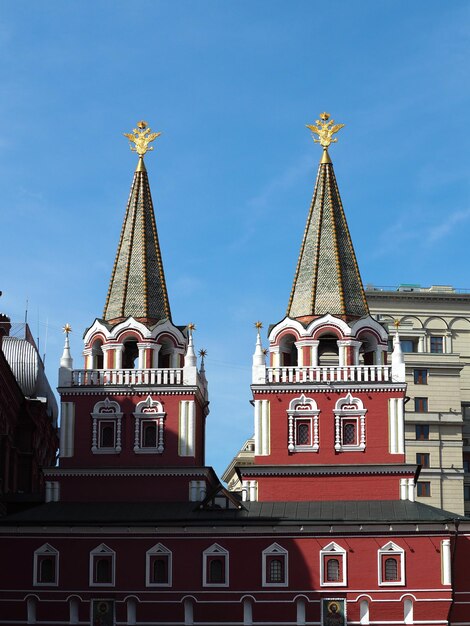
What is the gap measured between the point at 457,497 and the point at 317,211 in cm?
2780

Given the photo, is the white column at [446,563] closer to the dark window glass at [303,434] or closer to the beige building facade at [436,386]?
the dark window glass at [303,434]

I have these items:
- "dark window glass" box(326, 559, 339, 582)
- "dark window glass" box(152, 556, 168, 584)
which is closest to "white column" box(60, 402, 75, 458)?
"dark window glass" box(152, 556, 168, 584)

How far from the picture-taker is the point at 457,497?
94500 millimetres

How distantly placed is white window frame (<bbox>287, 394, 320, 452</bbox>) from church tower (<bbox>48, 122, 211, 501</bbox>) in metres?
3.97

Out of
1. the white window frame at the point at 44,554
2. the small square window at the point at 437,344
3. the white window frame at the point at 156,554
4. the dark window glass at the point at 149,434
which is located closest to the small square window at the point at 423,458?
the small square window at the point at 437,344

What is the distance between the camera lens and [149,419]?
→ 228 feet

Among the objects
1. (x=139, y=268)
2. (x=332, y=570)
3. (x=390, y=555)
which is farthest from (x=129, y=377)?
(x=390, y=555)

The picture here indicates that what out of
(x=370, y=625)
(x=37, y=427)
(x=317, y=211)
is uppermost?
(x=317, y=211)

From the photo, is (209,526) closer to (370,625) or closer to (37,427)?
(370,625)

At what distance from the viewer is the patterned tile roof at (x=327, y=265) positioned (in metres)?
70.9

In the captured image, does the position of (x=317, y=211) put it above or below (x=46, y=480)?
above

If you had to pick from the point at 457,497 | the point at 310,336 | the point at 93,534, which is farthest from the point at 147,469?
the point at 457,497

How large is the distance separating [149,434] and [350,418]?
350 inches

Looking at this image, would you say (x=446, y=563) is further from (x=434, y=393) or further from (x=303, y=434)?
(x=434, y=393)
